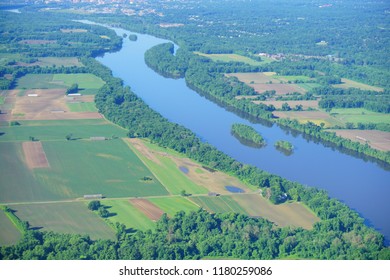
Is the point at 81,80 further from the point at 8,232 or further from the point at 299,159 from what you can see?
the point at 8,232

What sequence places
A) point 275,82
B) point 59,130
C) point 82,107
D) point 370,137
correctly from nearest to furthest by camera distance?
point 59,130 → point 370,137 → point 82,107 → point 275,82

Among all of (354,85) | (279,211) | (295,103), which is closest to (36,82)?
(295,103)

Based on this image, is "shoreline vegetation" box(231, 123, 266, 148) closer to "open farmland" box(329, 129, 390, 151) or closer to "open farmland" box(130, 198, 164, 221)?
"open farmland" box(329, 129, 390, 151)

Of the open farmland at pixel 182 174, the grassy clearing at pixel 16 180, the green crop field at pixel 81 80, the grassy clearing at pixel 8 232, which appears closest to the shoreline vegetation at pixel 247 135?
Answer: the open farmland at pixel 182 174

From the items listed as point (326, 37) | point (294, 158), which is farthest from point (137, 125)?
point (326, 37)

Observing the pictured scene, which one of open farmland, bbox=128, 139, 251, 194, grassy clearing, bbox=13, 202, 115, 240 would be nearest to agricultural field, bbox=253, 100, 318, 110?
open farmland, bbox=128, 139, 251, 194
